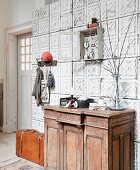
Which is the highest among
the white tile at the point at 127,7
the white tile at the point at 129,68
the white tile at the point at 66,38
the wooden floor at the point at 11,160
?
the white tile at the point at 127,7

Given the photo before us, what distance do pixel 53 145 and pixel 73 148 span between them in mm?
382

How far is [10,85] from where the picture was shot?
5340mm

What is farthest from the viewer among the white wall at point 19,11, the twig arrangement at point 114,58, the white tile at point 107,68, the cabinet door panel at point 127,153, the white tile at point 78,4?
the white wall at point 19,11

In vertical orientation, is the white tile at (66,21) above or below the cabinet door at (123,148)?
above

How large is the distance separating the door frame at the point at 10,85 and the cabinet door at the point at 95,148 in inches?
123

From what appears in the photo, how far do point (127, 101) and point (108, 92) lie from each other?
29 centimetres

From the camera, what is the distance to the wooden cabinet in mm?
2432

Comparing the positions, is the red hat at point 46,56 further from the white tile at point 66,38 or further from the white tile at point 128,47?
the white tile at point 128,47

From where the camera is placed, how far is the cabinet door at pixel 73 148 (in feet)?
8.82

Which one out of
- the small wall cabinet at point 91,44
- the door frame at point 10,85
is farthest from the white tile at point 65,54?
the door frame at point 10,85

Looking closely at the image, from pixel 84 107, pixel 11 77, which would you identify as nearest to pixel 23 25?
pixel 11 77

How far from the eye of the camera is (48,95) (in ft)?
12.6

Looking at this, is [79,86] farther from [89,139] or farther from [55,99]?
[89,139]

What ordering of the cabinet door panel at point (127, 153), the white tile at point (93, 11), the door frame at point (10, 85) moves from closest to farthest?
the cabinet door panel at point (127, 153), the white tile at point (93, 11), the door frame at point (10, 85)
